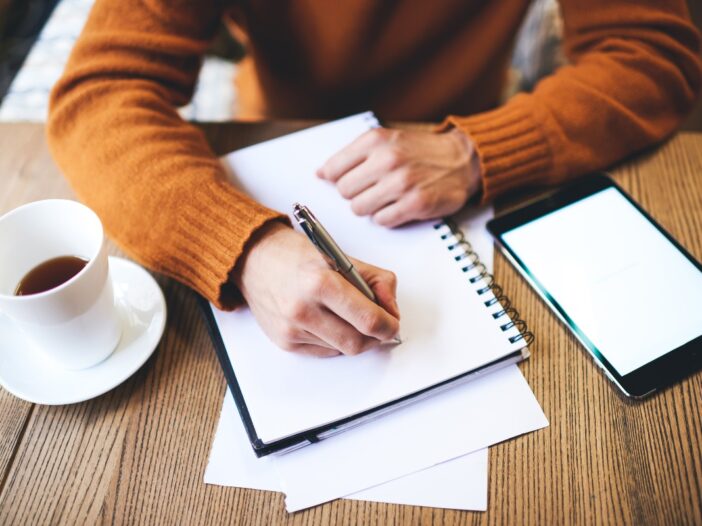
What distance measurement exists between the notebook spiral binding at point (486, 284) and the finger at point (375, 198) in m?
0.07

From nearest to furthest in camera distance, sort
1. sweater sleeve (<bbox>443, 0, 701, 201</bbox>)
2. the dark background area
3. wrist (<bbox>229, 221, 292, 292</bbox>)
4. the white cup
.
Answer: the white cup → wrist (<bbox>229, 221, 292, 292</bbox>) → sweater sleeve (<bbox>443, 0, 701, 201</bbox>) → the dark background area

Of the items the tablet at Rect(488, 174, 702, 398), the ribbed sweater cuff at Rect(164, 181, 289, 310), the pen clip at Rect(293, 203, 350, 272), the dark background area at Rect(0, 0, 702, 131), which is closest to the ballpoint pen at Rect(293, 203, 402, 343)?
the pen clip at Rect(293, 203, 350, 272)

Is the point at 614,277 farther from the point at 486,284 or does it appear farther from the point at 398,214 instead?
the point at 398,214

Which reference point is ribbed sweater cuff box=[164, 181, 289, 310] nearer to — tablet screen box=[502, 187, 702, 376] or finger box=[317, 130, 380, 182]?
finger box=[317, 130, 380, 182]

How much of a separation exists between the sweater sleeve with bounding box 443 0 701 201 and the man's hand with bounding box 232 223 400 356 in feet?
0.82

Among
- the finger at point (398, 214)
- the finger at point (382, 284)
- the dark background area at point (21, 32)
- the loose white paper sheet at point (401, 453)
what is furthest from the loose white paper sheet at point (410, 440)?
the dark background area at point (21, 32)

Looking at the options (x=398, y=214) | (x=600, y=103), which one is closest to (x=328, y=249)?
(x=398, y=214)

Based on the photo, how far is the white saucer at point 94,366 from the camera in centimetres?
53

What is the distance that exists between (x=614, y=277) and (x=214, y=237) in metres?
0.45

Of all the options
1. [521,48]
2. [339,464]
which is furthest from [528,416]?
[521,48]

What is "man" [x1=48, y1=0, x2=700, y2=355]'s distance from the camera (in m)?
0.57

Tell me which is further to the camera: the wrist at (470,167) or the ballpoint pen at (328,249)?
the wrist at (470,167)

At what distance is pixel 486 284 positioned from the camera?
586 mm

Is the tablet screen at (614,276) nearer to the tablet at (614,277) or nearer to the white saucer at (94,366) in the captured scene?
the tablet at (614,277)
